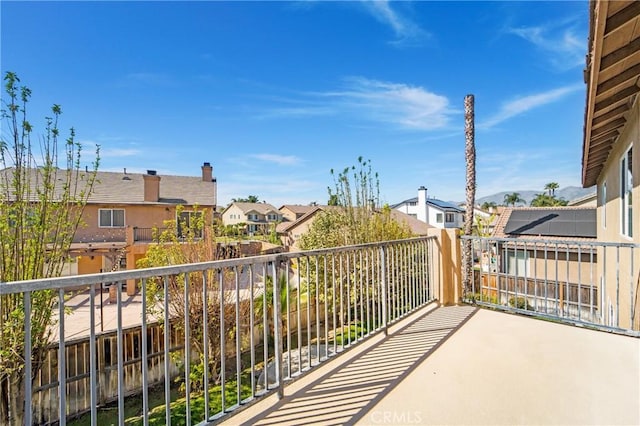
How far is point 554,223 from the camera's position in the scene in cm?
1480

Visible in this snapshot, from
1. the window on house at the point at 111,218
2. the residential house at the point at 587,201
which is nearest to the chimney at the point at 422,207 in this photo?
the residential house at the point at 587,201

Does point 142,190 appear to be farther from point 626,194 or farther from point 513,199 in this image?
point 513,199

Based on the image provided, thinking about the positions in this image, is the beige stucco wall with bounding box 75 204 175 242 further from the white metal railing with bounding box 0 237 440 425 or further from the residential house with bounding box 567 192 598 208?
the residential house with bounding box 567 192 598 208

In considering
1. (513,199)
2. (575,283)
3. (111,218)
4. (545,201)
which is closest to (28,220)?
(111,218)

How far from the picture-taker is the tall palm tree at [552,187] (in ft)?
159

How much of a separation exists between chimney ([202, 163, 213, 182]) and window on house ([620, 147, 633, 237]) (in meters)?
21.7

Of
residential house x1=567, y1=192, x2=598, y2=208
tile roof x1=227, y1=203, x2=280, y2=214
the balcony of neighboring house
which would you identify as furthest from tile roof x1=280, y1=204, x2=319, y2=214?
the balcony of neighboring house

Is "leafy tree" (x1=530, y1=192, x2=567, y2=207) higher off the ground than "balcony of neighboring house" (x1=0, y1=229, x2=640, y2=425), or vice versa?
"leafy tree" (x1=530, y1=192, x2=567, y2=207)

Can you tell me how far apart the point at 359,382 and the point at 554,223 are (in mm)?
16232

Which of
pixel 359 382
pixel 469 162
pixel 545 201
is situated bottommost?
pixel 359 382

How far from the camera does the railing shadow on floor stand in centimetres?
211

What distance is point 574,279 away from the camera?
1252 cm

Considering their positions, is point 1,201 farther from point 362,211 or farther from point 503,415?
point 362,211

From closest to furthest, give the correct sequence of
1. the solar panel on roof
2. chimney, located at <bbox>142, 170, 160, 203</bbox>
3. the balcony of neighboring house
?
the balcony of neighboring house → the solar panel on roof → chimney, located at <bbox>142, 170, 160, 203</bbox>
